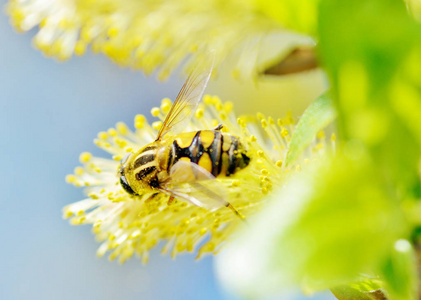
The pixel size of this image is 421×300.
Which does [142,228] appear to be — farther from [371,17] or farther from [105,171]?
[371,17]

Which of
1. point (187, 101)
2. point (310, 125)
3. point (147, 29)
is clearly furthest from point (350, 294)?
point (147, 29)

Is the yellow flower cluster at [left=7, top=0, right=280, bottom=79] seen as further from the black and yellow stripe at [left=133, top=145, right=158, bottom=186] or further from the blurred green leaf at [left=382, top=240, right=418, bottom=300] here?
the blurred green leaf at [left=382, top=240, right=418, bottom=300]

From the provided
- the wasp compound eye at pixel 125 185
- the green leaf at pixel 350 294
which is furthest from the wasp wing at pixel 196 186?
the green leaf at pixel 350 294

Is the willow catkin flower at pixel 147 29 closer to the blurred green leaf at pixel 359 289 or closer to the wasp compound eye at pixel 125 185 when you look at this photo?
the wasp compound eye at pixel 125 185

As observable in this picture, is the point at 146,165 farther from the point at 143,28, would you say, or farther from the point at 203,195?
the point at 143,28

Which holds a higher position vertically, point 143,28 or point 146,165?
point 143,28

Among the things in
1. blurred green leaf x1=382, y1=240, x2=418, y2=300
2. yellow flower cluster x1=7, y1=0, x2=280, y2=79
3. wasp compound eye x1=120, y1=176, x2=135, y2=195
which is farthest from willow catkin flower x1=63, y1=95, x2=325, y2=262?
blurred green leaf x1=382, y1=240, x2=418, y2=300

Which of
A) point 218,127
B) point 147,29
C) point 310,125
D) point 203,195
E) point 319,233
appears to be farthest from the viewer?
point 147,29
